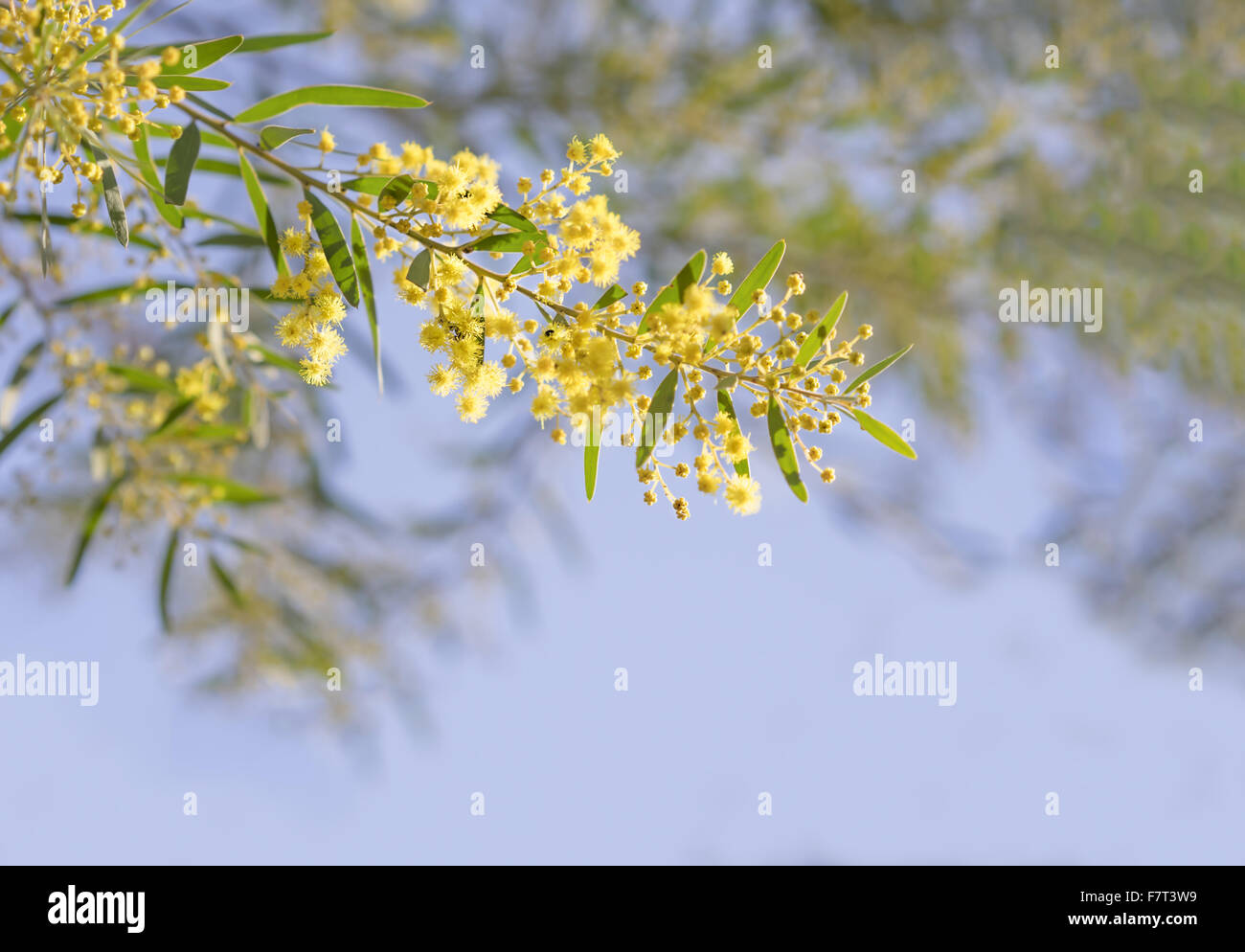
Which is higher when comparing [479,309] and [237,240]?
[237,240]

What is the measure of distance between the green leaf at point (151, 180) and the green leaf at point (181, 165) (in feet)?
0.13

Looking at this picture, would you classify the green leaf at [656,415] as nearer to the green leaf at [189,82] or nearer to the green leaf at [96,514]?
the green leaf at [189,82]

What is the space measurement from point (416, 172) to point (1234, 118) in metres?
3.41

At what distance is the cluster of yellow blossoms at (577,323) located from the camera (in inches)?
30.0

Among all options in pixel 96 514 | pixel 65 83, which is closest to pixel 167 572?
pixel 96 514

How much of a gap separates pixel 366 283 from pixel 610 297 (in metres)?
0.27

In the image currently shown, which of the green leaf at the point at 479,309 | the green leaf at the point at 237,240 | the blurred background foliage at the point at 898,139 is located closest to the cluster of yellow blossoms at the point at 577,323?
the green leaf at the point at 479,309

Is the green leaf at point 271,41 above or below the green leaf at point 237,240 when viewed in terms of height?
above

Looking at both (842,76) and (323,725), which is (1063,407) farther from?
(323,725)

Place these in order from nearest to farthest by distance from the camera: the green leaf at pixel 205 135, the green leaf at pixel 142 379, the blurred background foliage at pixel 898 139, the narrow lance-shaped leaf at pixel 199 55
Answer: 1. the narrow lance-shaped leaf at pixel 199 55
2. the green leaf at pixel 205 135
3. the green leaf at pixel 142 379
4. the blurred background foliage at pixel 898 139

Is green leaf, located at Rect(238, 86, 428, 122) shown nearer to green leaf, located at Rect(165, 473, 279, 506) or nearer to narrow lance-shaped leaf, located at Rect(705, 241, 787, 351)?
narrow lance-shaped leaf, located at Rect(705, 241, 787, 351)

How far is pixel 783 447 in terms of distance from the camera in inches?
32.4

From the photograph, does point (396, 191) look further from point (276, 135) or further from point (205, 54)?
point (205, 54)

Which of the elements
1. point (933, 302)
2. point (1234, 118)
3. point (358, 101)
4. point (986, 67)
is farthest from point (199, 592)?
point (1234, 118)
